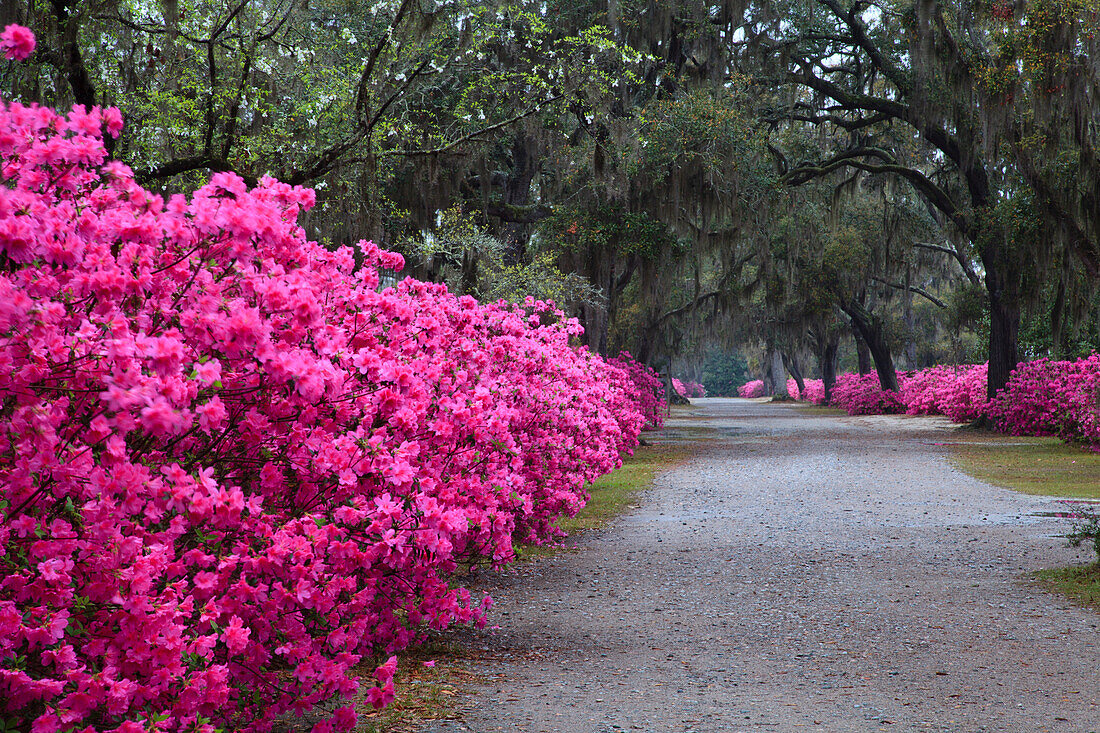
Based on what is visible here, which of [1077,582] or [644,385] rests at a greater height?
[644,385]

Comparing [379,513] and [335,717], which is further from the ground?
[379,513]

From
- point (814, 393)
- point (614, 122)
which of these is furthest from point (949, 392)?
point (814, 393)

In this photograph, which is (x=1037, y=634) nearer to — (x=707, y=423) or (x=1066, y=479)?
(x=1066, y=479)

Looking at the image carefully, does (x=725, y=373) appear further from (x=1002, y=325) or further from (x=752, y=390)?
(x=1002, y=325)

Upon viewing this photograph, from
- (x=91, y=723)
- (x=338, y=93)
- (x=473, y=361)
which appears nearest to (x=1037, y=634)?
(x=473, y=361)

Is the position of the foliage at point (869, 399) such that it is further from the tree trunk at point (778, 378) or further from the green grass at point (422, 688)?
the green grass at point (422, 688)

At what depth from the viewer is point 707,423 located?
113 ft

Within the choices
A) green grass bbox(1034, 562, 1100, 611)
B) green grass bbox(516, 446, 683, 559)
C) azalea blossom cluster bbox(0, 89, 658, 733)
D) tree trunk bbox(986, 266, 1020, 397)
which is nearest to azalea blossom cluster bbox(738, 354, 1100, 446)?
tree trunk bbox(986, 266, 1020, 397)

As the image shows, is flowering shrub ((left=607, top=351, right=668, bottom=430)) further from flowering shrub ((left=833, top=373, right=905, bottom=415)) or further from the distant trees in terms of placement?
flowering shrub ((left=833, top=373, right=905, bottom=415))

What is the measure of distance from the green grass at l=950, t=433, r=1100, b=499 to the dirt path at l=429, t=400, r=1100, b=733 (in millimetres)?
2112

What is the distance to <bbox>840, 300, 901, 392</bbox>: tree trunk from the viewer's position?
36.5 m

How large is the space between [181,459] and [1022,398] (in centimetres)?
2350

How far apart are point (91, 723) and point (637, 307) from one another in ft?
89.7

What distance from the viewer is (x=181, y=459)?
11.0ft
